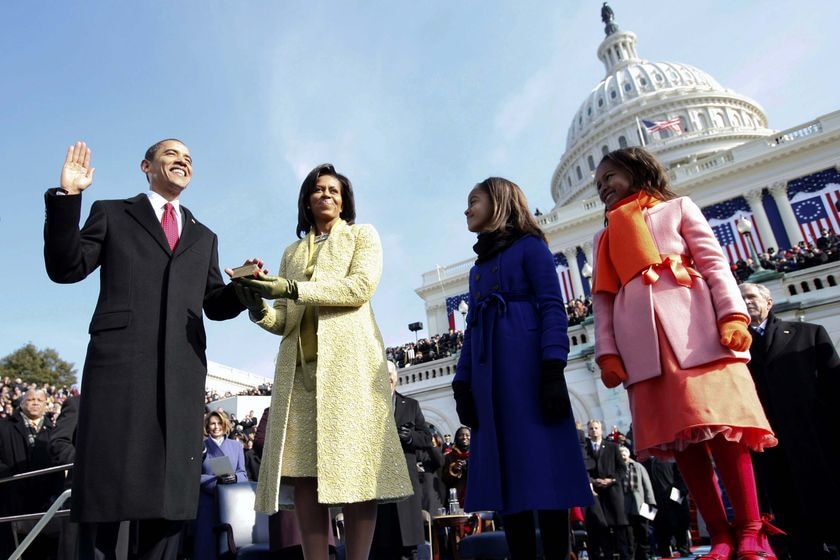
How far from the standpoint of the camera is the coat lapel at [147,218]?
98.8 inches

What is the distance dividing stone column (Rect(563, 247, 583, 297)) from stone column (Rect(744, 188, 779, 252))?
10560 millimetres

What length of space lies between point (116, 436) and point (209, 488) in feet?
10.6

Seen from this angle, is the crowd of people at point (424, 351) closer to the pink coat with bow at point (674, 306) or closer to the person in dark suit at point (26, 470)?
the person in dark suit at point (26, 470)

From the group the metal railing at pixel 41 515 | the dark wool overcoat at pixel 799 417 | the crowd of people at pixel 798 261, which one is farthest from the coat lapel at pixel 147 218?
Result: the crowd of people at pixel 798 261

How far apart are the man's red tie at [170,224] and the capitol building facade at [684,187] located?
16063mm

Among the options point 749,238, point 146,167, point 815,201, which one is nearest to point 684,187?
point 749,238

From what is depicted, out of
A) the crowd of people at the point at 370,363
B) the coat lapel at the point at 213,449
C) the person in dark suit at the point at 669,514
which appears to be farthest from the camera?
the person in dark suit at the point at 669,514

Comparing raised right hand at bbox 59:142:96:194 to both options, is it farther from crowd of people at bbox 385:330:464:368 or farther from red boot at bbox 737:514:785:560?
crowd of people at bbox 385:330:464:368

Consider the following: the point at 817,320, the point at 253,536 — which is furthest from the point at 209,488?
the point at 817,320

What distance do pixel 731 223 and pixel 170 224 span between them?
38000 mm

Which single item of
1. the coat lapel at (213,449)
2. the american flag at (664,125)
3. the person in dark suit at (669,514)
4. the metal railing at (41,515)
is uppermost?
the american flag at (664,125)

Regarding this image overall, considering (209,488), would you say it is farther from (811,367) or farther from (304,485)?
(811,367)

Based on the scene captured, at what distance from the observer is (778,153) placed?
3422 centimetres

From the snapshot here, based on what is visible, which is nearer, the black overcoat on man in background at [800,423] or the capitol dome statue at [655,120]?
the black overcoat on man in background at [800,423]
